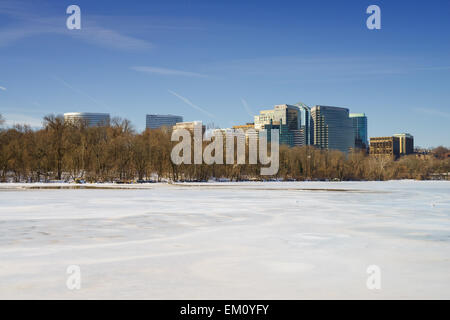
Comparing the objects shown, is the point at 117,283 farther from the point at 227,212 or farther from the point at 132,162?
the point at 132,162

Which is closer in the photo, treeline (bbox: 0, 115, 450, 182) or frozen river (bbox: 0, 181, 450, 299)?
frozen river (bbox: 0, 181, 450, 299)

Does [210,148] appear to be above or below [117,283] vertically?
above

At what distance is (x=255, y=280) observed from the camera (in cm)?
674

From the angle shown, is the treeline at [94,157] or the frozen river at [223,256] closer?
the frozen river at [223,256]

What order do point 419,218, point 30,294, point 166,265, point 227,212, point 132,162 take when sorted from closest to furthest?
point 30,294, point 166,265, point 419,218, point 227,212, point 132,162

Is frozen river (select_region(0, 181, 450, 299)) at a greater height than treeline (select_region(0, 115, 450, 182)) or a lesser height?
lesser

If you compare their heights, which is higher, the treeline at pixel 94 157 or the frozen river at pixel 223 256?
the treeline at pixel 94 157

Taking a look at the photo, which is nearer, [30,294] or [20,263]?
[30,294]

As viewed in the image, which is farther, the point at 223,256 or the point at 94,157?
the point at 94,157

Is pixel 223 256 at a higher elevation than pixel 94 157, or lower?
lower

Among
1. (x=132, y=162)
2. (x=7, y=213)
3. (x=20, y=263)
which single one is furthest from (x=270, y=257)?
(x=132, y=162)
